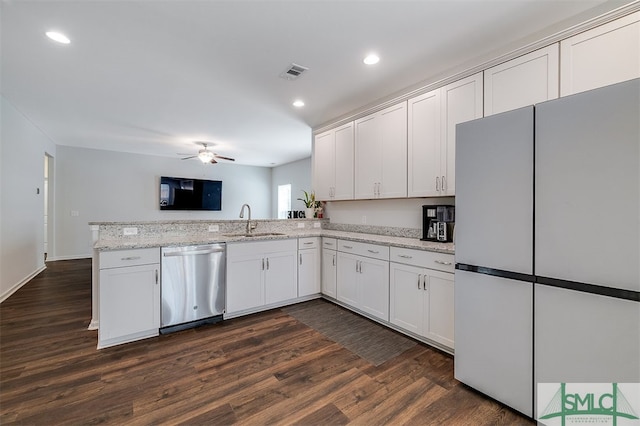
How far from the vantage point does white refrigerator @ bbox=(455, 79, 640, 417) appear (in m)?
1.34

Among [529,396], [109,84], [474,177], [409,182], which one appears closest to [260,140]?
[109,84]

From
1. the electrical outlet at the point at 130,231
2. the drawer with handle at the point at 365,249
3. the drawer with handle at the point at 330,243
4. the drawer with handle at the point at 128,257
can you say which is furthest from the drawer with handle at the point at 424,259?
the electrical outlet at the point at 130,231

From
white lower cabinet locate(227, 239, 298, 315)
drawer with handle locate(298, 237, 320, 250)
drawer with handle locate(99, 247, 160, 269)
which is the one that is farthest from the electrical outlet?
drawer with handle locate(298, 237, 320, 250)

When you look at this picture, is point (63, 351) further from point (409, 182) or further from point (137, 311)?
point (409, 182)

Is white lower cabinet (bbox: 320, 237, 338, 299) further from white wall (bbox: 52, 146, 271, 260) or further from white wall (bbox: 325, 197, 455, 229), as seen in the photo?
white wall (bbox: 52, 146, 271, 260)

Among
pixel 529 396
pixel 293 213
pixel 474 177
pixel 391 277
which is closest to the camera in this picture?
pixel 529 396

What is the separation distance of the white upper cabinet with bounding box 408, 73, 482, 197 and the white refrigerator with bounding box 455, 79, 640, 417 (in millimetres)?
767

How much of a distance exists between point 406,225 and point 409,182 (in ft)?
1.96

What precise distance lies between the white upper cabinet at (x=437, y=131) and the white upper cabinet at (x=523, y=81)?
0.34 feet

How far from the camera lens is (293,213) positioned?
5.68m

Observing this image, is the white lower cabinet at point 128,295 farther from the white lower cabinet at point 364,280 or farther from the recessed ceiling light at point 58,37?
the white lower cabinet at point 364,280

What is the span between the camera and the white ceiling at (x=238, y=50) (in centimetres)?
197

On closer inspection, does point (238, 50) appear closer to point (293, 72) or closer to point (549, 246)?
point (293, 72)
